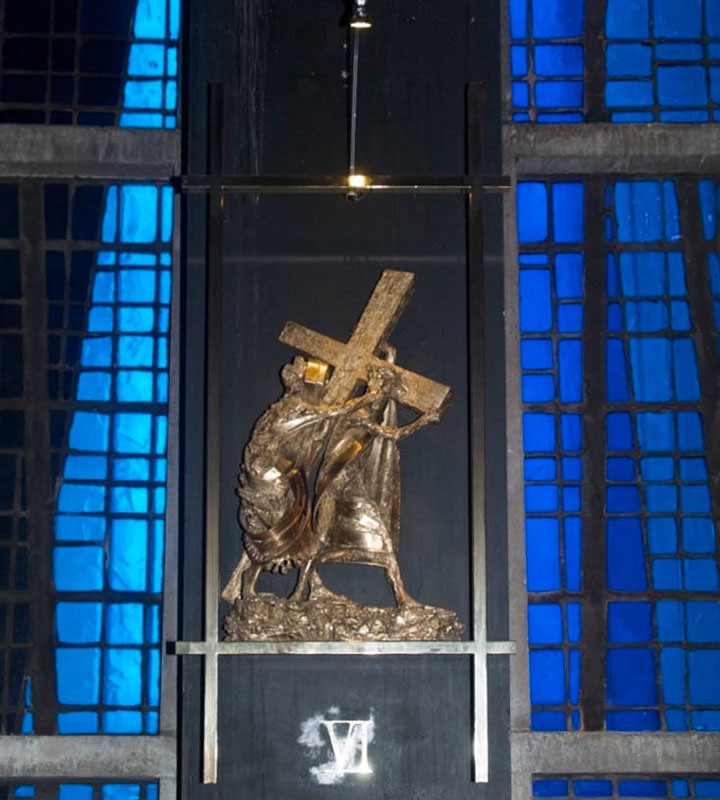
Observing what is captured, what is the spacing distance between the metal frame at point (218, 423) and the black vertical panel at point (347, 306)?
11 centimetres

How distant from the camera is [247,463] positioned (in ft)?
19.0

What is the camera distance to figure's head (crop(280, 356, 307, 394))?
5859mm

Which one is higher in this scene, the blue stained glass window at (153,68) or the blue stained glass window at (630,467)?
the blue stained glass window at (153,68)

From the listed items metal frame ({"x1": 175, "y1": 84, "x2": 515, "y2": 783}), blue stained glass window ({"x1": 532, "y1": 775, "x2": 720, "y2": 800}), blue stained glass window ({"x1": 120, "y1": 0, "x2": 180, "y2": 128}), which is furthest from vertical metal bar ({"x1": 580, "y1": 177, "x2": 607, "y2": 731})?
blue stained glass window ({"x1": 120, "y1": 0, "x2": 180, "y2": 128})

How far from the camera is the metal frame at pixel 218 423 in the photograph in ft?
18.7

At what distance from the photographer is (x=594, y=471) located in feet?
21.4

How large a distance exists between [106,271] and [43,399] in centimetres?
62

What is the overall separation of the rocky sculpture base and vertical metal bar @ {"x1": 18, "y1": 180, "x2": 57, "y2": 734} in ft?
3.23

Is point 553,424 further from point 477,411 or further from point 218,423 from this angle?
point 218,423

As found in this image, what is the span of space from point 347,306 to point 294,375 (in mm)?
402

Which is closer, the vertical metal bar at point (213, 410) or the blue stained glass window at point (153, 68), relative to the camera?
the vertical metal bar at point (213, 410)

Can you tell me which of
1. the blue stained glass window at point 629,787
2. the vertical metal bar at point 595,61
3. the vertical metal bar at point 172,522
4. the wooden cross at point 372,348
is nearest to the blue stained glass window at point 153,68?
the vertical metal bar at point 172,522

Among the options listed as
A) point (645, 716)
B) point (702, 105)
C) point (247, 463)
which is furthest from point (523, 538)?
point (702, 105)

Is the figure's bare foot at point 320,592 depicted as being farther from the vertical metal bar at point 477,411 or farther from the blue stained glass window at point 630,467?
the blue stained glass window at point 630,467
